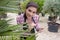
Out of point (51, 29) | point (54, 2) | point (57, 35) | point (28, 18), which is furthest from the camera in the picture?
point (54, 2)

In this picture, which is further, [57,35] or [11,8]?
[57,35]

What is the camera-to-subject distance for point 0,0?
2.37 ft

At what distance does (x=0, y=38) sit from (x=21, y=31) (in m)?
0.08

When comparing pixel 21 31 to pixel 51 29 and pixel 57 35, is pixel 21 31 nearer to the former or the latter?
pixel 57 35

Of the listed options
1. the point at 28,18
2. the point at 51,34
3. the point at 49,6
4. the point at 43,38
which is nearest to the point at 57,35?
the point at 51,34

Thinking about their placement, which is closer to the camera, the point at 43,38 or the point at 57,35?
the point at 43,38

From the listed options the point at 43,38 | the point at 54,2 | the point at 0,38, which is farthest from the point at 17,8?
the point at 54,2

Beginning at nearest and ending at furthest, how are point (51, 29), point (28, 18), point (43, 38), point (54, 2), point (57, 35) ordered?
point (28, 18) < point (43, 38) < point (57, 35) < point (51, 29) < point (54, 2)

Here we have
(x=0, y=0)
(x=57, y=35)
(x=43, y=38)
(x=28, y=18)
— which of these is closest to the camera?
(x=0, y=0)

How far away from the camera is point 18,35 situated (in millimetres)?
752

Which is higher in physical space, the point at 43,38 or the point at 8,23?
the point at 8,23

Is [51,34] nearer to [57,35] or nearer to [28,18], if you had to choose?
[57,35]

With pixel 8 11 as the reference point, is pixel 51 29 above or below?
below

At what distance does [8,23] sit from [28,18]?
1.61 meters
